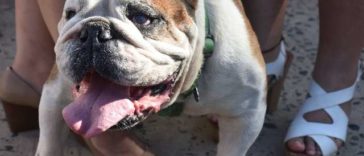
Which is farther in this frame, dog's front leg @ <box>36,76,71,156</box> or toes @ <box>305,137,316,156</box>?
toes @ <box>305,137,316,156</box>

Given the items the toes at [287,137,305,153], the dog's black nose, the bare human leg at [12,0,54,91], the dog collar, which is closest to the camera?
the dog's black nose

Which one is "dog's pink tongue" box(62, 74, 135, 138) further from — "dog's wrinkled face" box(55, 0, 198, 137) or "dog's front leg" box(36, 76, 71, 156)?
"dog's front leg" box(36, 76, 71, 156)

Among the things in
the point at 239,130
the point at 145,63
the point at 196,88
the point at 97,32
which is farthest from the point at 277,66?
the point at 97,32

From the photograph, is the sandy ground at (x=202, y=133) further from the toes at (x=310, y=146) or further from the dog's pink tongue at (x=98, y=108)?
the dog's pink tongue at (x=98, y=108)

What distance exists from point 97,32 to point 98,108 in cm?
20

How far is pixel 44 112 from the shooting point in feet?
7.60

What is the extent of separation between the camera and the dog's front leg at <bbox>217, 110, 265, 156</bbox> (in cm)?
235

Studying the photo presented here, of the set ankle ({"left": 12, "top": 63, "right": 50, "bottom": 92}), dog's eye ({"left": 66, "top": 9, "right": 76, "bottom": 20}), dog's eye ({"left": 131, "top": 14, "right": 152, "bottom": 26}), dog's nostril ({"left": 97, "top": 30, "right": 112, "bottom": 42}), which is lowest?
ankle ({"left": 12, "top": 63, "right": 50, "bottom": 92})

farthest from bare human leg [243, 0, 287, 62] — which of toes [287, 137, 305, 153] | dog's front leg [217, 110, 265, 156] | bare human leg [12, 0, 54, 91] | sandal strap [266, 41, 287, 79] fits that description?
bare human leg [12, 0, 54, 91]

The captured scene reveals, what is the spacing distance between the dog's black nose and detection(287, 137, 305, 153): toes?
3.74ft

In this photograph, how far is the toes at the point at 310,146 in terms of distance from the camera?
279 centimetres

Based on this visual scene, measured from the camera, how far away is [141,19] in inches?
75.3

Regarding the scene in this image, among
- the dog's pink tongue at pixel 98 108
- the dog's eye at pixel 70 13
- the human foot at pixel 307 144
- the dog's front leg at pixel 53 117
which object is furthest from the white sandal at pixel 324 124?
the dog's eye at pixel 70 13

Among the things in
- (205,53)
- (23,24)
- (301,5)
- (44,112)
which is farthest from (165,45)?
(301,5)
